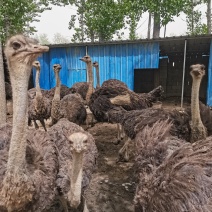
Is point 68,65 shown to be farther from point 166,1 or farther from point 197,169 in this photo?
point 197,169

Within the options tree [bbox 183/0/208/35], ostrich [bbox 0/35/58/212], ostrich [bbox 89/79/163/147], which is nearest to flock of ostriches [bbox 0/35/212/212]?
ostrich [bbox 0/35/58/212]

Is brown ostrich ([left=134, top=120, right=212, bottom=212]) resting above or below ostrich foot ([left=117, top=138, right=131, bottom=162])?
above

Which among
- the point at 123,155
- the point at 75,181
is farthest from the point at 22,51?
the point at 123,155

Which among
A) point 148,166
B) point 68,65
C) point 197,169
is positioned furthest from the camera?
point 68,65

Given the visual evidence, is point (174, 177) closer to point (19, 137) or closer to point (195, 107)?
point (19, 137)

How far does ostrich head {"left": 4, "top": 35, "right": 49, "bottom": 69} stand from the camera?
2.09m

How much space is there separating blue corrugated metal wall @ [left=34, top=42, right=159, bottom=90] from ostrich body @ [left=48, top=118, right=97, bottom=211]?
6425 mm

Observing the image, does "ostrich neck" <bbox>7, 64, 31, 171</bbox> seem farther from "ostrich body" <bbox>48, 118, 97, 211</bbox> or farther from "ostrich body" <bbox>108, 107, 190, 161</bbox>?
"ostrich body" <bbox>108, 107, 190, 161</bbox>

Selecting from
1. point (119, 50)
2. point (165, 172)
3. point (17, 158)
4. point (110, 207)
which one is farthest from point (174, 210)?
point (119, 50)

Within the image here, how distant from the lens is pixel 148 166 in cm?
270

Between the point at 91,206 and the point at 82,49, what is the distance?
7800mm

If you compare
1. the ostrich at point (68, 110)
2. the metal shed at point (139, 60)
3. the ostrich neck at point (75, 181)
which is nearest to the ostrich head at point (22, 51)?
the ostrich neck at point (75, 181)

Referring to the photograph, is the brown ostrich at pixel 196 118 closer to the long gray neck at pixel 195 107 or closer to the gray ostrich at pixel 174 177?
the long gray neck at pixel 195 107

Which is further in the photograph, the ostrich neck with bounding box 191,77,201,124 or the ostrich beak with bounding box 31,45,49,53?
the ostrich neck with bounding box 191,77,201,124
